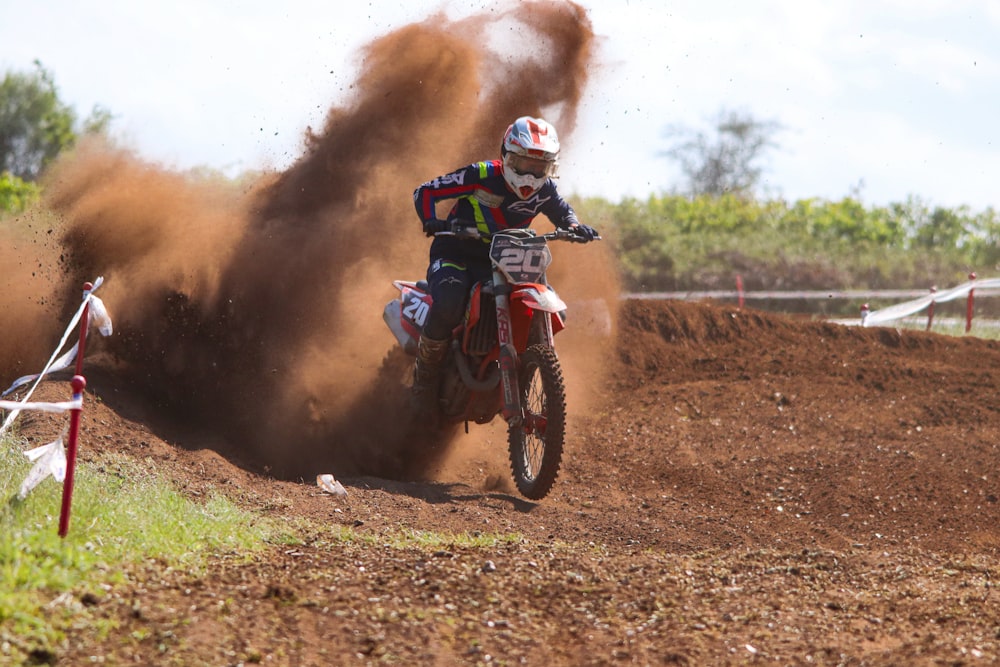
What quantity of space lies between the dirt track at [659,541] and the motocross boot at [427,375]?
0.70 metres

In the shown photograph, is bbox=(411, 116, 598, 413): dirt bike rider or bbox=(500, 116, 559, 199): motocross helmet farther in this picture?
bbox=(411, 116, 598, 413): dirt bike rider

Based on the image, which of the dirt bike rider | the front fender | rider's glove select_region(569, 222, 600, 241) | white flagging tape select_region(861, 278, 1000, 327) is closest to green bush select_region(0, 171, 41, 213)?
white flagging tape select_region(861, 278, 1000, 327)

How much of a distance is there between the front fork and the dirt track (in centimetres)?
67

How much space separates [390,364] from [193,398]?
1738 millimetres

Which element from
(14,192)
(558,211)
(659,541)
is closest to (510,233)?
(558,211)

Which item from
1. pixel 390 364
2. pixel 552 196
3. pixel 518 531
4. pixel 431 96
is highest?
pixel 431 96

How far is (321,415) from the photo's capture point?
31.7 ft

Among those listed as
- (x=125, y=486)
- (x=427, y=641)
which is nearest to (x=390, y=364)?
(x=125, y=486)

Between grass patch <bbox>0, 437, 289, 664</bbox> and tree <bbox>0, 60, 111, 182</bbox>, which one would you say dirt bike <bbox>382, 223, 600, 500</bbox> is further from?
tree <bbox>0, 60, 111, 182</bbox>

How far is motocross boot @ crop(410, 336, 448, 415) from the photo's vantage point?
8.42 metres

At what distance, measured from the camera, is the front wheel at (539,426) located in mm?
7574

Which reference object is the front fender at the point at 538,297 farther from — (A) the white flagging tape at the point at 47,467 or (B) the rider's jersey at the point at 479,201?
(A) the white flagging tape at the point at 47,467

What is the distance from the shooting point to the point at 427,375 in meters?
8.62

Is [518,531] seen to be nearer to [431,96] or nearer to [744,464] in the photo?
[744,464]
